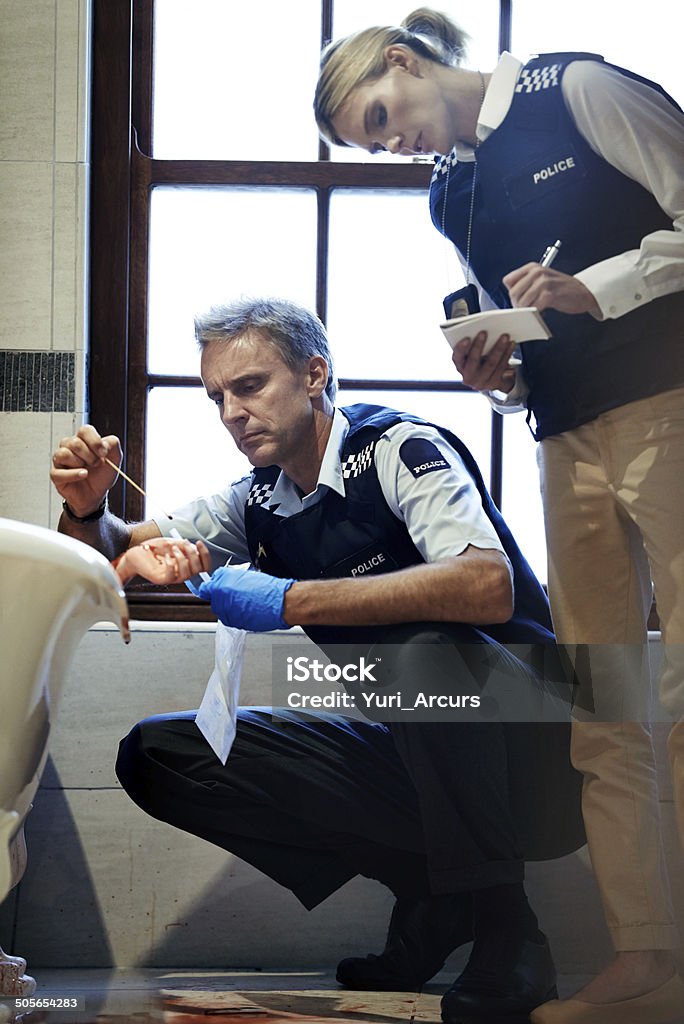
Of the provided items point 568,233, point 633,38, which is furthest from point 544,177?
point 633,38

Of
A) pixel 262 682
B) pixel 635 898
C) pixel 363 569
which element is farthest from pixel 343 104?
pixel 635 898

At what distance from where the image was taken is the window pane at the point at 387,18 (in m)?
2.02

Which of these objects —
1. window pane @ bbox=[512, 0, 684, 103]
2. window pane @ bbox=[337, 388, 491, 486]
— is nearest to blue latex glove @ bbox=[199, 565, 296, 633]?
window pane @ bbox=[337, 388, 491, 486]

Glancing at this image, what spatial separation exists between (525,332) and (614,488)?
0.23 meters

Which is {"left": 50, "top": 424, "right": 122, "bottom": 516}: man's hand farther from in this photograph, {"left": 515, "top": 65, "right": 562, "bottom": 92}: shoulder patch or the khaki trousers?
{"left": 515, "top": 65, "right": 562, "bottom": 92}: shoulder patch

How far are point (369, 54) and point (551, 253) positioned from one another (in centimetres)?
40

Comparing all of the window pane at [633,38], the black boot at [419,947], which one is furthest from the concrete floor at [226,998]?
the window pane at [633,38]

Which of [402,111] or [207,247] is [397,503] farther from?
[207,247]

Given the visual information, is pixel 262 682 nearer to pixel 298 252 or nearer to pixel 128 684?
pixel 128 684

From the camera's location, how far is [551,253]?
4.97ft

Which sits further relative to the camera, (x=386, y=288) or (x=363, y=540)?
(x=386, y=288)

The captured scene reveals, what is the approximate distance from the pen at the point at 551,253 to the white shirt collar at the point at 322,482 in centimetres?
38

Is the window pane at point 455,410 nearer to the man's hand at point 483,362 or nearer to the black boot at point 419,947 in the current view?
the man's hand at point 483,362

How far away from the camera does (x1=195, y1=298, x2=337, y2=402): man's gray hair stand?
67.0 inches
